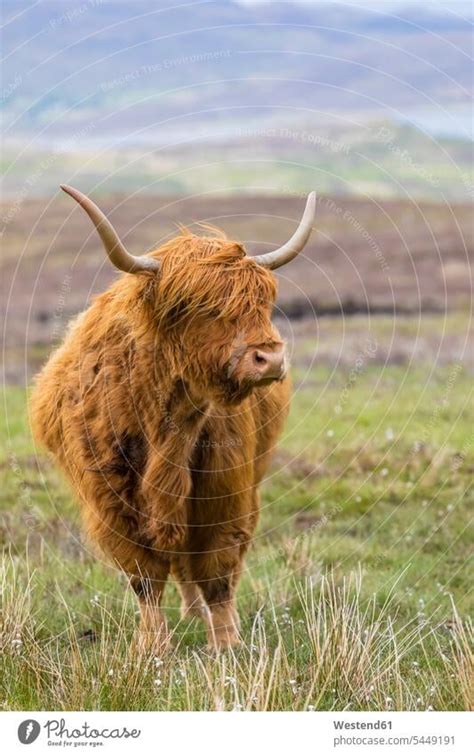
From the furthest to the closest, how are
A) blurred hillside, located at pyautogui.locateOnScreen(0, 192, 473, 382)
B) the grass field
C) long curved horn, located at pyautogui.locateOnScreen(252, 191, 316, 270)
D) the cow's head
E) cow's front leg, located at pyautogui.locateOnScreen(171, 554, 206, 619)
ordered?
blurred hillside, located at pyautogui.locateOnScreen(0, 192, 473, 382) → cow's front leg, located at pyautogui.locateOnScreen(171, 554, 206, 619) → long curved horn, located at pyautogui.locateOnScreen(252, 191, 316, 270) → the cow's head → the grass field

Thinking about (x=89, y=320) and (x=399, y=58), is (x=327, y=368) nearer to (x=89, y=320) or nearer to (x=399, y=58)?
(x=89, y=320)

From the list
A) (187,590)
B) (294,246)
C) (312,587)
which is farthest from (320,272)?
(294,246)

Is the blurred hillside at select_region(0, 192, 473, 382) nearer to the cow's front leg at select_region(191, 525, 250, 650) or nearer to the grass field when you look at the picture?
the grass field

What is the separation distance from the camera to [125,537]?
636 centimetres

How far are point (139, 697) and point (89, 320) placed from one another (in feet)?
7.53

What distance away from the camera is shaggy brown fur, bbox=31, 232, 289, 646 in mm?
5730

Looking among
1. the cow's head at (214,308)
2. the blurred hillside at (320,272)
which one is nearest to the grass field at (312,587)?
the cow's head at (214,308)

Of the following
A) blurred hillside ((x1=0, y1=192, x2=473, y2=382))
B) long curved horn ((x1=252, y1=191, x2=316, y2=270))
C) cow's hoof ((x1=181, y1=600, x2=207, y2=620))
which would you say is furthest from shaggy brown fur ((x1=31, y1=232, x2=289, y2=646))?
blurred hillside ((x1=0, y1=192, x2=473, y2=382))

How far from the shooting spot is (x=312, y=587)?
6.43m

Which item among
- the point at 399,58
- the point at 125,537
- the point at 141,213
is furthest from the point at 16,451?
the point at 399,58

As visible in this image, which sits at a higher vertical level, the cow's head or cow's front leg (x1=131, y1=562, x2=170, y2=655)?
the cow's head

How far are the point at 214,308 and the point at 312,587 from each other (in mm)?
1753

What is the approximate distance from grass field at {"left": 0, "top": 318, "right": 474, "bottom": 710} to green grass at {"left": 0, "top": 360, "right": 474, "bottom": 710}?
0.6 inches

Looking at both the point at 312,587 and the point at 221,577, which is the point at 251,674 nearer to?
the point at 312,587
